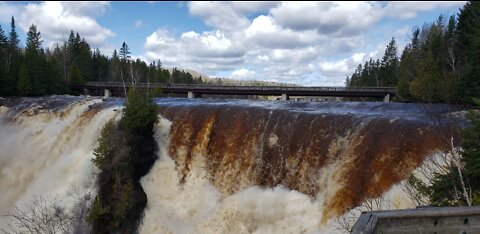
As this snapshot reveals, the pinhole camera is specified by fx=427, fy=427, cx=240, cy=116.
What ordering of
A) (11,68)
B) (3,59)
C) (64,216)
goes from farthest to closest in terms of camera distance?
(3,59), (11,68), (64,216)

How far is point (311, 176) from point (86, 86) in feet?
202

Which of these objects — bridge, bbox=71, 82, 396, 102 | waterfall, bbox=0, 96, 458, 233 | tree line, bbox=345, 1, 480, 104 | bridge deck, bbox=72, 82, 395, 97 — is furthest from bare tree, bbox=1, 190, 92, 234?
bridge deck, bbox=72, 82, 395, 97

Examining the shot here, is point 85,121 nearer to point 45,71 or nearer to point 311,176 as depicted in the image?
point 311,176

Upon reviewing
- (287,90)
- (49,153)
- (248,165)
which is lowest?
(49,153)

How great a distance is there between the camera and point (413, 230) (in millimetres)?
8180

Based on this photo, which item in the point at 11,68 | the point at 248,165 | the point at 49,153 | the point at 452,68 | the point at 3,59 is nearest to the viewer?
the point at 248,165

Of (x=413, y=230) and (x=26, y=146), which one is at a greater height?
(x=413, y=230)

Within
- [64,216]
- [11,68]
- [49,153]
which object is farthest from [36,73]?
[64,216]

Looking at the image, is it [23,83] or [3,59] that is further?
[3,59]

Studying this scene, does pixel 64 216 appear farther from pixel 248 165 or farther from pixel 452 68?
pixel 452 68

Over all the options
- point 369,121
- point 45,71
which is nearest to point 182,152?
point 369,121

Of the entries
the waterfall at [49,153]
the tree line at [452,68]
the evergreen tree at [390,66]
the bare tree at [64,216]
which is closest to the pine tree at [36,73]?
the waterfall at [49,153]

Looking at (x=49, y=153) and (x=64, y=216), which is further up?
(x=49, y=153)

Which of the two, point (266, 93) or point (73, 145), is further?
point (266, 93)
